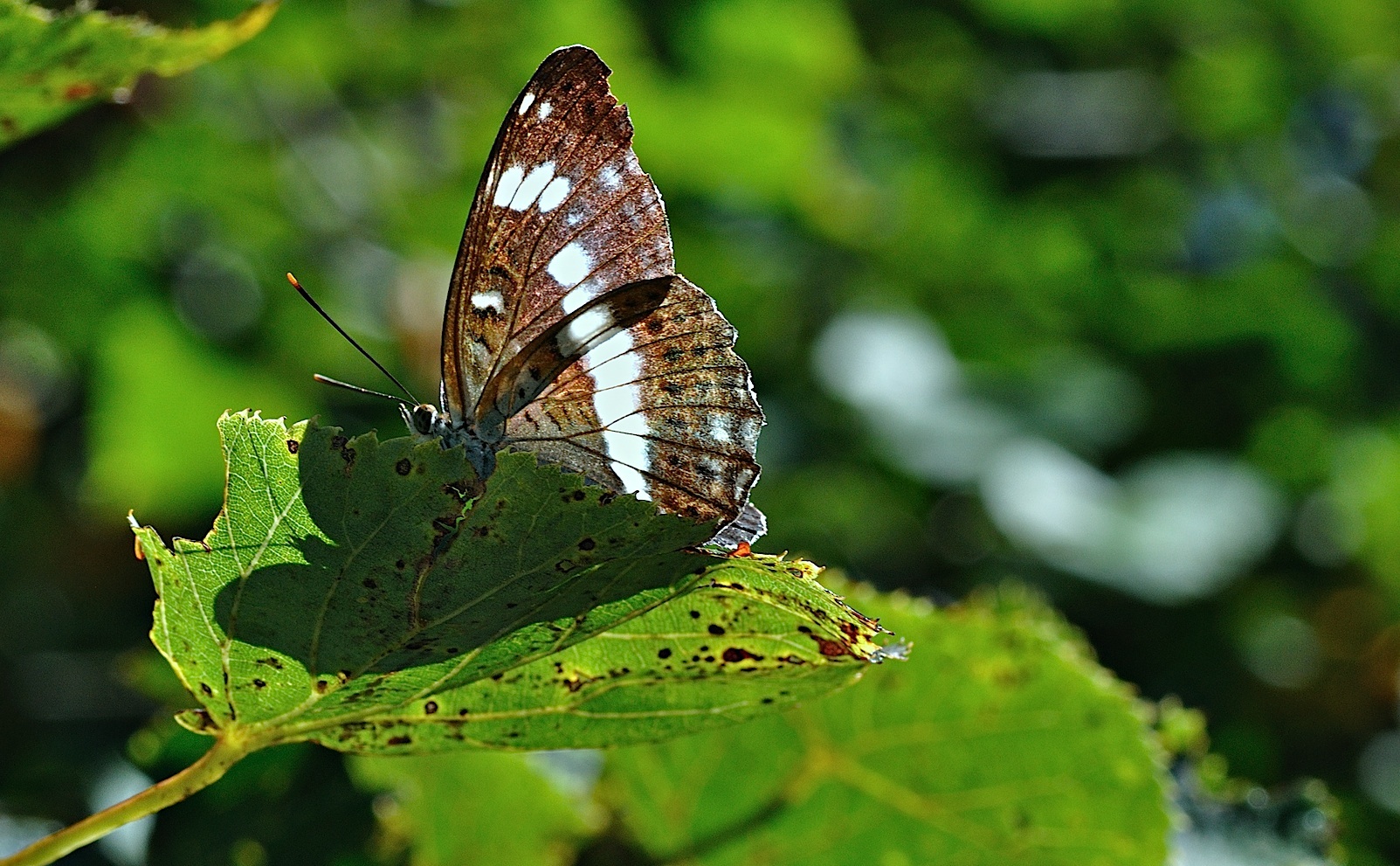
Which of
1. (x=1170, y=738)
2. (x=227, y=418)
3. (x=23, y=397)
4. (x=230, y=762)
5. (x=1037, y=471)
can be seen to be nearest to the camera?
(x=227, y=418)

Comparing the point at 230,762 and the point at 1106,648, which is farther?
the point at 1106,648

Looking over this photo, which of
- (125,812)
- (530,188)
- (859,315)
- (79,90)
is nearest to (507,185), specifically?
(530,188)

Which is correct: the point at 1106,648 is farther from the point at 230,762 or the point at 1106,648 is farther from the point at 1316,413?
the point at 230,762

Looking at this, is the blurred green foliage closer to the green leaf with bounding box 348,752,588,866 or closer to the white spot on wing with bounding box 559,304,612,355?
the green leaf with bounding box 348,752,588,866

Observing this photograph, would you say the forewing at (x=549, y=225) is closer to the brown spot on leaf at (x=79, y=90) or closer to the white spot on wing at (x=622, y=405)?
the white spot on wing at (x=622, y=405)

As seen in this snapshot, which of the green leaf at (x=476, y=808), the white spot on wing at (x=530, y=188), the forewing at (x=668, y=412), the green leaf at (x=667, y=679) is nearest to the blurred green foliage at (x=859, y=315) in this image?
the green leaf at (x=476, y=808)

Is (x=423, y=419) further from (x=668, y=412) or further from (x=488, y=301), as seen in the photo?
(x=668, y=412)

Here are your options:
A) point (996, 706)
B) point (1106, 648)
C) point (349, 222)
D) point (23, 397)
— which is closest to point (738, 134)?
point (349, 222)

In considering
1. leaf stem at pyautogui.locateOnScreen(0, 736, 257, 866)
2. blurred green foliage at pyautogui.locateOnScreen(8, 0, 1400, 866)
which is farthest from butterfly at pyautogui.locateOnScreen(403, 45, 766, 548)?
blurred green foliage at pyautogui.locateOnScreen(8, 0, 1400, 866)
